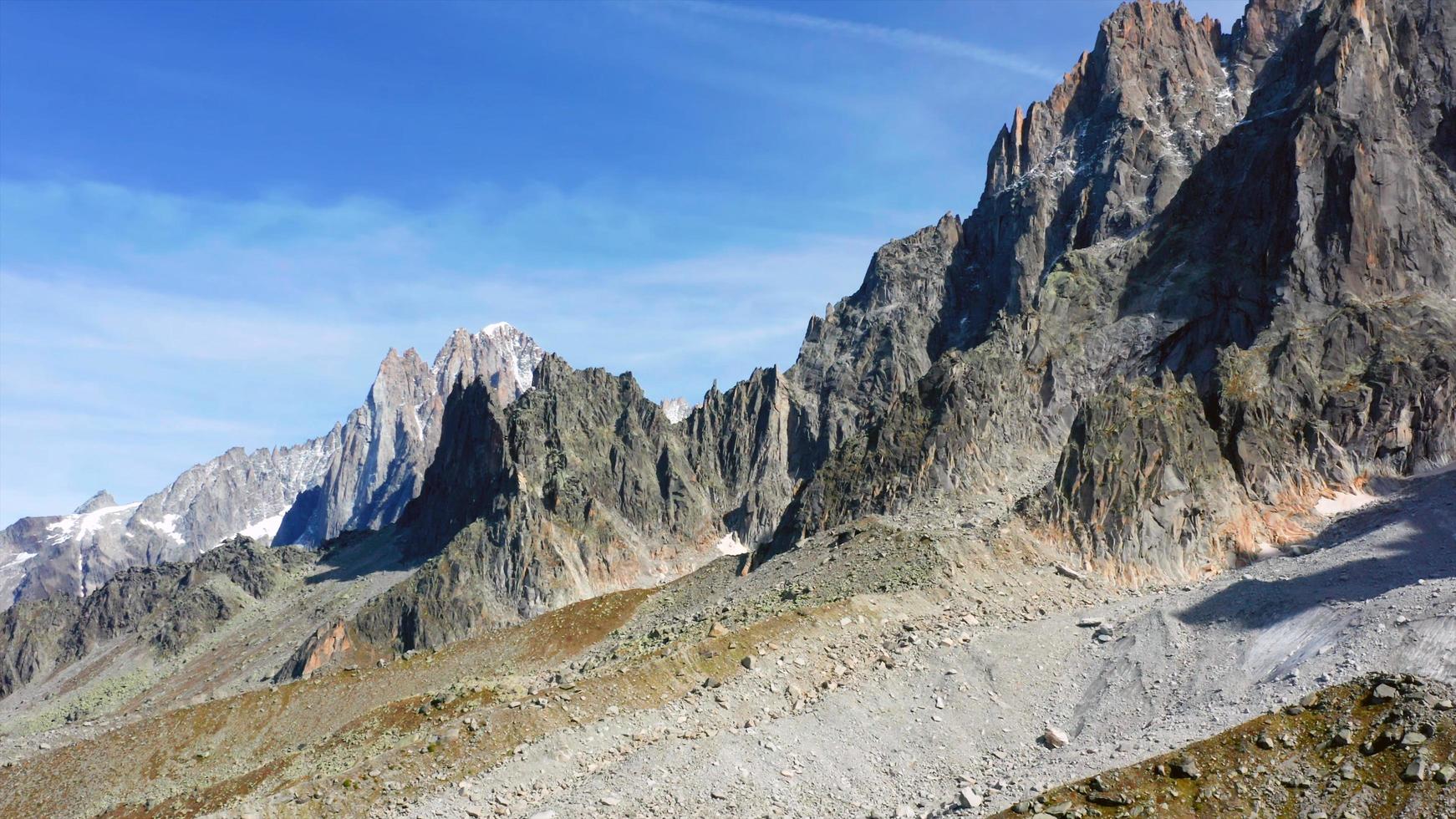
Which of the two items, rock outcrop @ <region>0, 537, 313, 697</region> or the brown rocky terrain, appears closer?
the brown rocky terrain

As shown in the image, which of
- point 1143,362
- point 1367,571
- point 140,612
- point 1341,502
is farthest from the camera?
point 140,612

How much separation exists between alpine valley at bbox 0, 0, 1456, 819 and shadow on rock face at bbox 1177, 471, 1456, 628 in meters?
0.28

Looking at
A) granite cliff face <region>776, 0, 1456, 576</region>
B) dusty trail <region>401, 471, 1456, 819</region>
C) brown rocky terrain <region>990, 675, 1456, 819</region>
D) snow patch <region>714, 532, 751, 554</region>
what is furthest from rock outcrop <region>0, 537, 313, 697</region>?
brown rocky terrain <region>990, 675, 1456, 819</region>

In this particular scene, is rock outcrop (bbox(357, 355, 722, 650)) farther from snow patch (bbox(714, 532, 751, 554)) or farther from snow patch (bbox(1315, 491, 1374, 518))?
snow patch (bbox(1315, 491, 1374, 518))

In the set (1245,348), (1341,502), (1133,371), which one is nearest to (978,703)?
(1341,502)

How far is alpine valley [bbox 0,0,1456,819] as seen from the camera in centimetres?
3938

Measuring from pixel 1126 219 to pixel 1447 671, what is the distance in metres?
124

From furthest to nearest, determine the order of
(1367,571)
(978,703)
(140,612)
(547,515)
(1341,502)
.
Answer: (140,612), (547,515), (1341,502), (1367,571), (978,703)

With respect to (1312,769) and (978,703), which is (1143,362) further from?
(1312,769)

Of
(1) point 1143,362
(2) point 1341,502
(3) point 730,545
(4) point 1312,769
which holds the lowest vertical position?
(4) point 1312,769

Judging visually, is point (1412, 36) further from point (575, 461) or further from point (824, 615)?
point (575, 461)

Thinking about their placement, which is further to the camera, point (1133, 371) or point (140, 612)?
point (140, 612)

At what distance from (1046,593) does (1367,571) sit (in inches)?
607

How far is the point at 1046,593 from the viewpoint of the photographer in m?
60.7
